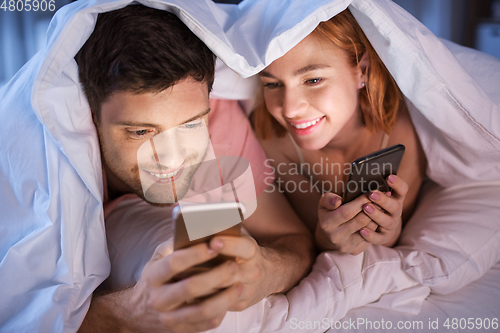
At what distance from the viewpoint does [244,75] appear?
62 centimetres

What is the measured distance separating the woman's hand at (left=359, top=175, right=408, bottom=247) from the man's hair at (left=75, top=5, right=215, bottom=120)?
41 centimetres

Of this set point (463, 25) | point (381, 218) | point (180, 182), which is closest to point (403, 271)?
point (381, 218)

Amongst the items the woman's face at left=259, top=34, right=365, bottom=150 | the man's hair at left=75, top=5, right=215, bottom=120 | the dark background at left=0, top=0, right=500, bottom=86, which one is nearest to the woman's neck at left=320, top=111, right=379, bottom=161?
the woman's face at left=259, top=34, right=365, bottom=150

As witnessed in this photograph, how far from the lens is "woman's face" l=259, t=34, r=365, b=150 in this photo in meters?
0.70

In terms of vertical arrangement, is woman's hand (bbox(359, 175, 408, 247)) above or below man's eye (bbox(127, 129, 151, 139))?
below

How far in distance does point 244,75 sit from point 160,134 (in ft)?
0.60

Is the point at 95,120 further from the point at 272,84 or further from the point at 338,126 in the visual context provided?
the point at 338,126

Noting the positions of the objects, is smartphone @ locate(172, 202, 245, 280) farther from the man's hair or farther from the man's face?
the man's hair

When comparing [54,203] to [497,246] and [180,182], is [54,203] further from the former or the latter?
[497,246]

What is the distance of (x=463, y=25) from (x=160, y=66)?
1622mm

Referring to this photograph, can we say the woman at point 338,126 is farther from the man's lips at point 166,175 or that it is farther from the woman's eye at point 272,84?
A: the man's lips at point 166,175

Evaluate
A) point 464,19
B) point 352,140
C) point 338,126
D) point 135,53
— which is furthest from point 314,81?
point 464,19

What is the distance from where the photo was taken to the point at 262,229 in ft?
2.59

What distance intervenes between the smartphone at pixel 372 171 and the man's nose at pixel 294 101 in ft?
0.61
